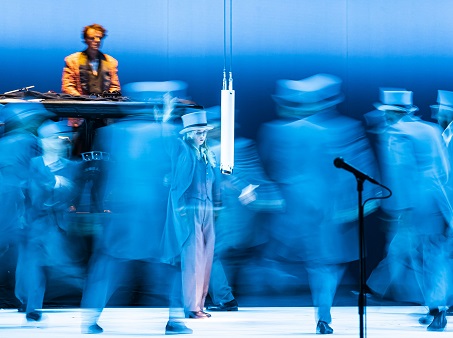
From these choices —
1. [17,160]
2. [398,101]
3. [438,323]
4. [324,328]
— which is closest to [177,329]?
Answer: [324,328]

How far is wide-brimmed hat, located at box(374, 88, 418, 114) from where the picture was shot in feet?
21.3

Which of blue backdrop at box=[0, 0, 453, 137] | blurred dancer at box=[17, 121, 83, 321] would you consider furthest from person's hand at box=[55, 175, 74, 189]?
blue backdrop at box=[0, 0, 453, 137]

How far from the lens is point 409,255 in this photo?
6.84 meters

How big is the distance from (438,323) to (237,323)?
51.2 inches

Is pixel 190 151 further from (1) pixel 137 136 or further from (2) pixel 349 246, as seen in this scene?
(2) pixel 349 246

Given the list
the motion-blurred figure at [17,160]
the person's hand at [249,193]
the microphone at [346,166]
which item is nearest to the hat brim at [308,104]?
the person's hand at [249,193]

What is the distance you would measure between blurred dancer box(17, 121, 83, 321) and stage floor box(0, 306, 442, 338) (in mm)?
267

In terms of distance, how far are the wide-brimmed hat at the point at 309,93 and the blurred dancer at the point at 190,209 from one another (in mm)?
770

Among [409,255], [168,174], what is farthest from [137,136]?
[409,255]

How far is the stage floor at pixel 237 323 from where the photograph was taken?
5.93 metres

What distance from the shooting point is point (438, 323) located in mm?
6168

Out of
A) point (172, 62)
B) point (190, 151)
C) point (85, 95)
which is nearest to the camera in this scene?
point (190, 151)

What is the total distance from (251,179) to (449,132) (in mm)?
1438

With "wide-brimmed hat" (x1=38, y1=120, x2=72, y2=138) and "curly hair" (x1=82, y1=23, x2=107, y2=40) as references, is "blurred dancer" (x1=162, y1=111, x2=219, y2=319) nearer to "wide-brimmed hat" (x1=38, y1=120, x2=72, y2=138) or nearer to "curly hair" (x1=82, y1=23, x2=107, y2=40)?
"wide-brimmed hat" (x1=38, y1=120, x2=72, y2=138)
